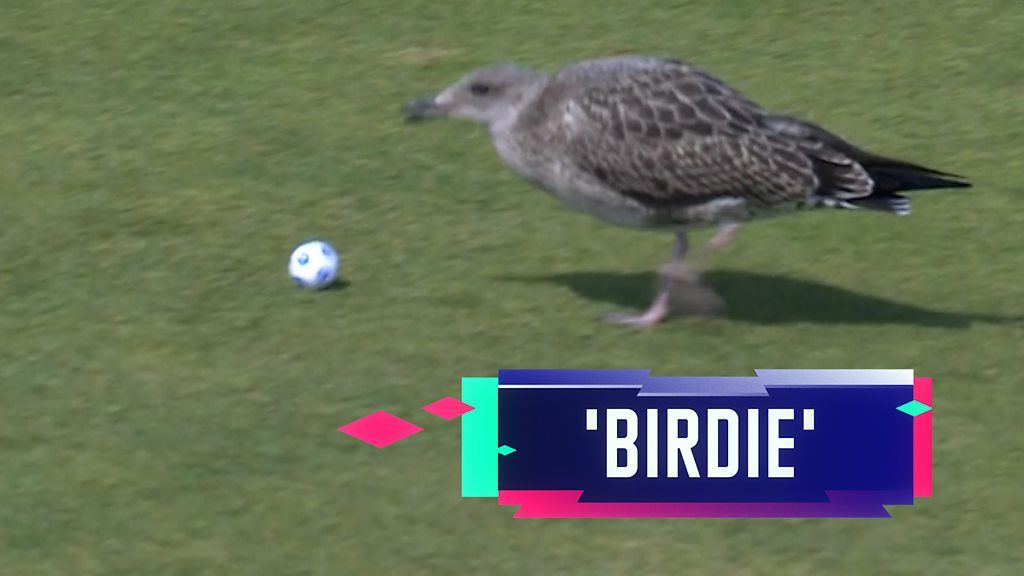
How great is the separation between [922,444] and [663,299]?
5.49 feet

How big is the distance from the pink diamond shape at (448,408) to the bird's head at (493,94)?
1.68m

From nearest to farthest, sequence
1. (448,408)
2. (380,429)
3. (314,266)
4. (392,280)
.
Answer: (380,429)
(448,408)
(314,266)
(392,280)

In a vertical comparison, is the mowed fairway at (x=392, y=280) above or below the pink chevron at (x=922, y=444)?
above

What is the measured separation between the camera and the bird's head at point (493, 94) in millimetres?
9266

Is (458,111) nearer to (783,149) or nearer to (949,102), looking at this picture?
(783,149)

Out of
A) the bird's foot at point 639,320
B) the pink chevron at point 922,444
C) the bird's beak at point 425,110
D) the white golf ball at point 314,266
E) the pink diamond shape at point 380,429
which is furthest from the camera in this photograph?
the bird's beak at point 425,110

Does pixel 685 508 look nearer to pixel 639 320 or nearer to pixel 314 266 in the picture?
pixel 639 320

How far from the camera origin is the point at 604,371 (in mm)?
8352

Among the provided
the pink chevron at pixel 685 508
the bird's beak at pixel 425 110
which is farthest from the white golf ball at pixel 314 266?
the pink chevron at pixel 685 508

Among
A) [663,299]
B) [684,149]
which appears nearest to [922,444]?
[663,299]

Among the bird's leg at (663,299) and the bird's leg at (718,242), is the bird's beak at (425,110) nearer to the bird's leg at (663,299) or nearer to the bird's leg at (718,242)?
the bird's leg at (663,299)

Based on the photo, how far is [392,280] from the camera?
9414mm

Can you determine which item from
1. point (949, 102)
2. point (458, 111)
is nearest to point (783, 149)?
point (458, 111)

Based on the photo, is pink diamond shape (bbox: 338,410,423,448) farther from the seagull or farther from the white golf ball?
the seagull
